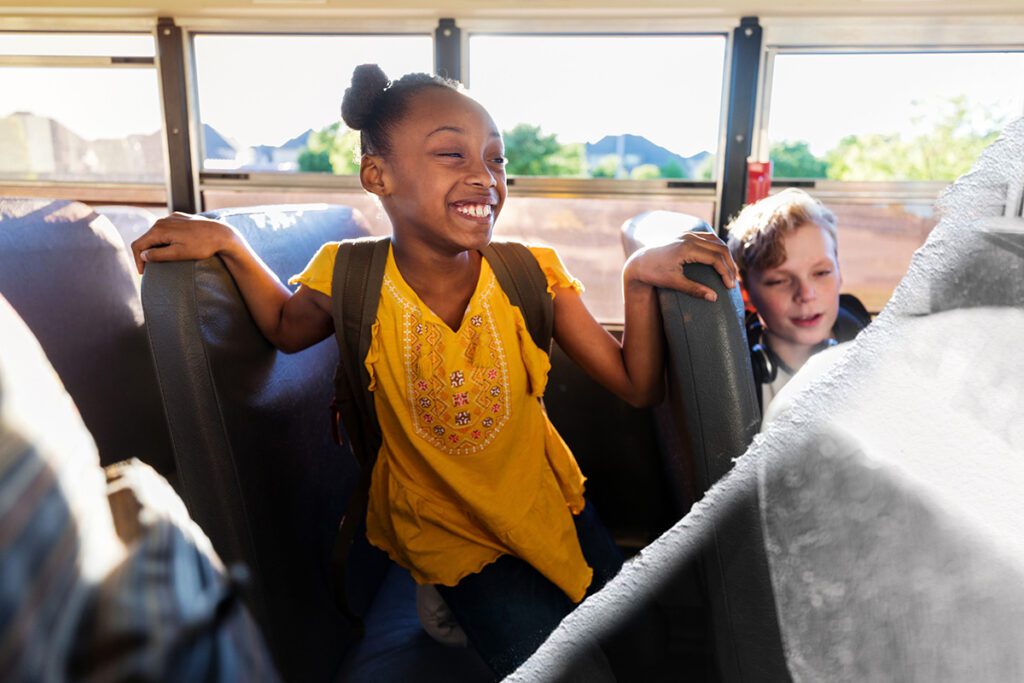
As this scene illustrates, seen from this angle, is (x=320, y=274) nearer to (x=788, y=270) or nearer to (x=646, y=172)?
(x=788, y=270)

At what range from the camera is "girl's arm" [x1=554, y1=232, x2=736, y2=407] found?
876mm

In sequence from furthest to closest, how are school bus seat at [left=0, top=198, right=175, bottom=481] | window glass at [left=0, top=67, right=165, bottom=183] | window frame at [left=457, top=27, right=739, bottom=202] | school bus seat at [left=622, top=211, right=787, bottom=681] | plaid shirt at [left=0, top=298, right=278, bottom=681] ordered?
window frame at [left=457, top=27, right=739, bottom=202] → window glass at [left=0, top=67, right=165, bottom=183] → school bus seat at [left=0, top=198, right=175, bottom=481] → school bus seat at [left=622, top=211, right=787, bottom=681] → plaid shirt at [left=0, top=298, right=278, bottom=681]

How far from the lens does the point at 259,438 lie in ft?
3.43

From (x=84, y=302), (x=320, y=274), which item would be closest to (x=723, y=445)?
(x=320, y=274)

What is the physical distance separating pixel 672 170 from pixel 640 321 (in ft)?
4.73

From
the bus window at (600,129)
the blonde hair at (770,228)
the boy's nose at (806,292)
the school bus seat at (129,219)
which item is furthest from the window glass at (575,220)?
the boy's nose at (806,292)

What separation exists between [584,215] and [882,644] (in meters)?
2.04

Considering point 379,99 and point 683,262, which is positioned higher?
point 379,99

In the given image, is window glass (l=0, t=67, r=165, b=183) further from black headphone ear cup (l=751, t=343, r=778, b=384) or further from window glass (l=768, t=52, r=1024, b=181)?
window glass (l=768, t=52, r=1024, b=181)

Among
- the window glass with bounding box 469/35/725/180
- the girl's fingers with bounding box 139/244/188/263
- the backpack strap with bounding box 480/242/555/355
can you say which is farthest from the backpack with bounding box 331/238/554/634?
the window glass with bounding box 469/35/725/180

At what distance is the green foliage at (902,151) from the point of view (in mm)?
1427

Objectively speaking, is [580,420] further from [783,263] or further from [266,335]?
[266,335]

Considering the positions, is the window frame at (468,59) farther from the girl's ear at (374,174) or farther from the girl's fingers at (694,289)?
the girl's fingers at (694,289)

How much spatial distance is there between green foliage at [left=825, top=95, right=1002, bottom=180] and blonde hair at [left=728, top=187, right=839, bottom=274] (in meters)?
0.25
